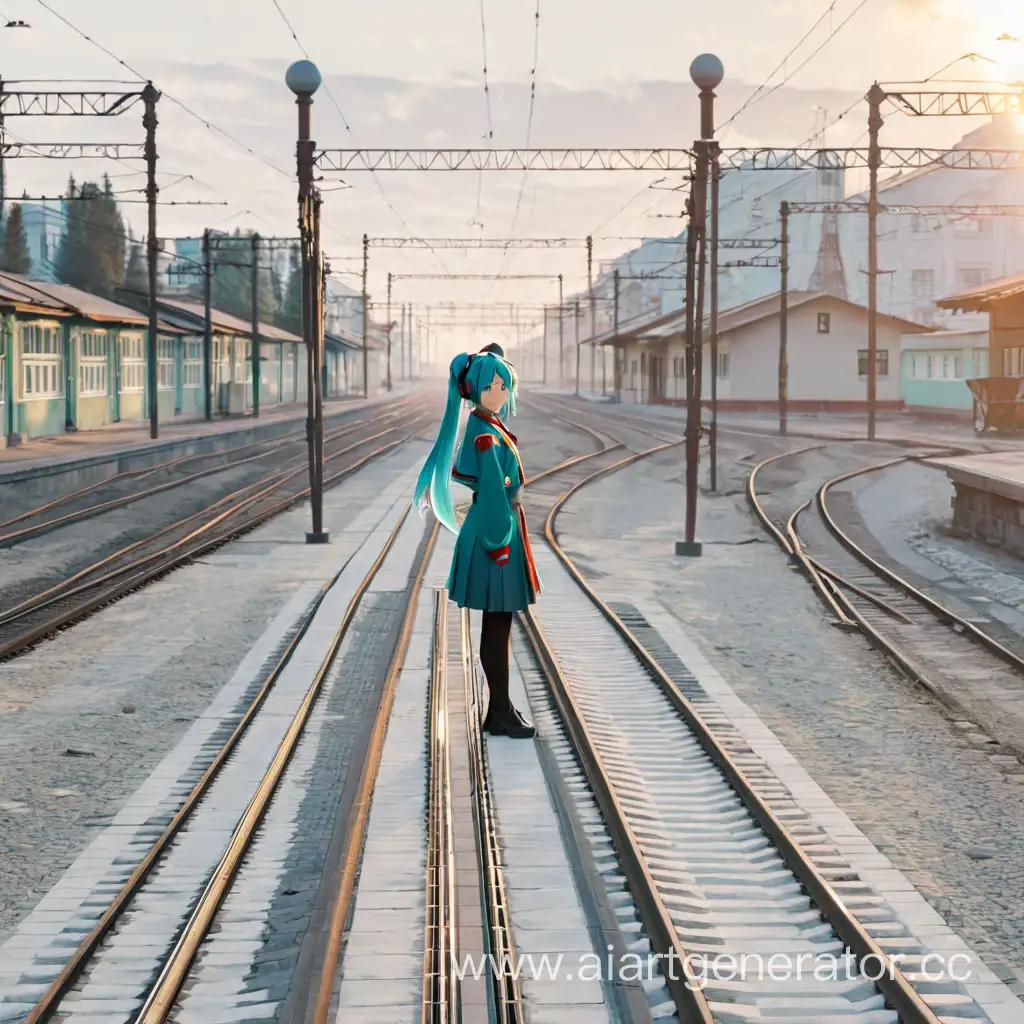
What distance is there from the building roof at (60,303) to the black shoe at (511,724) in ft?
81.4

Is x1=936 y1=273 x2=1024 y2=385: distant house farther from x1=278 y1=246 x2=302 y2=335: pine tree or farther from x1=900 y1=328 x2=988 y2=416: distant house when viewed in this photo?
x1=278 y1=246 x2=302 y2=335: pine tree

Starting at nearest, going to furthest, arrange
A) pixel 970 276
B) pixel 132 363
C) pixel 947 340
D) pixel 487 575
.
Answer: pixel 487 575
pixel 132 363
pixel 947 340
pixel 970 276

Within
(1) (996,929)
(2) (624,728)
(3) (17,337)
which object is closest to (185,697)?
(2) (624,728)

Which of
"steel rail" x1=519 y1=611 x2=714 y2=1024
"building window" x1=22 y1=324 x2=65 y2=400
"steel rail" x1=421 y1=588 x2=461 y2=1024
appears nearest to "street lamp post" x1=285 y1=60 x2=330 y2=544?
"steel rail" x1=519 y1=611 x2=714 y2=1024

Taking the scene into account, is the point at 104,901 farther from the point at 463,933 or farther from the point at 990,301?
the point at 990,301

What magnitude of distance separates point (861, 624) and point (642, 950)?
24.4ft

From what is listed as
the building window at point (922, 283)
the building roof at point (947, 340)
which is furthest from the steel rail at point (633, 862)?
the building window at point (922, 283)

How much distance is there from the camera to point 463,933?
5.04 metres

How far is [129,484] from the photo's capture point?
26516 mm

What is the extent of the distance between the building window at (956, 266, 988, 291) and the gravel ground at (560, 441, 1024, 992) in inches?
2225

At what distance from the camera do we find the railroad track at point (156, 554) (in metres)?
12.1

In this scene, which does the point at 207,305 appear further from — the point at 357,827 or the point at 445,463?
the point at 357,827

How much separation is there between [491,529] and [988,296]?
29.4 metres

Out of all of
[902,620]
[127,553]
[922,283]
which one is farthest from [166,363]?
[902,620]
